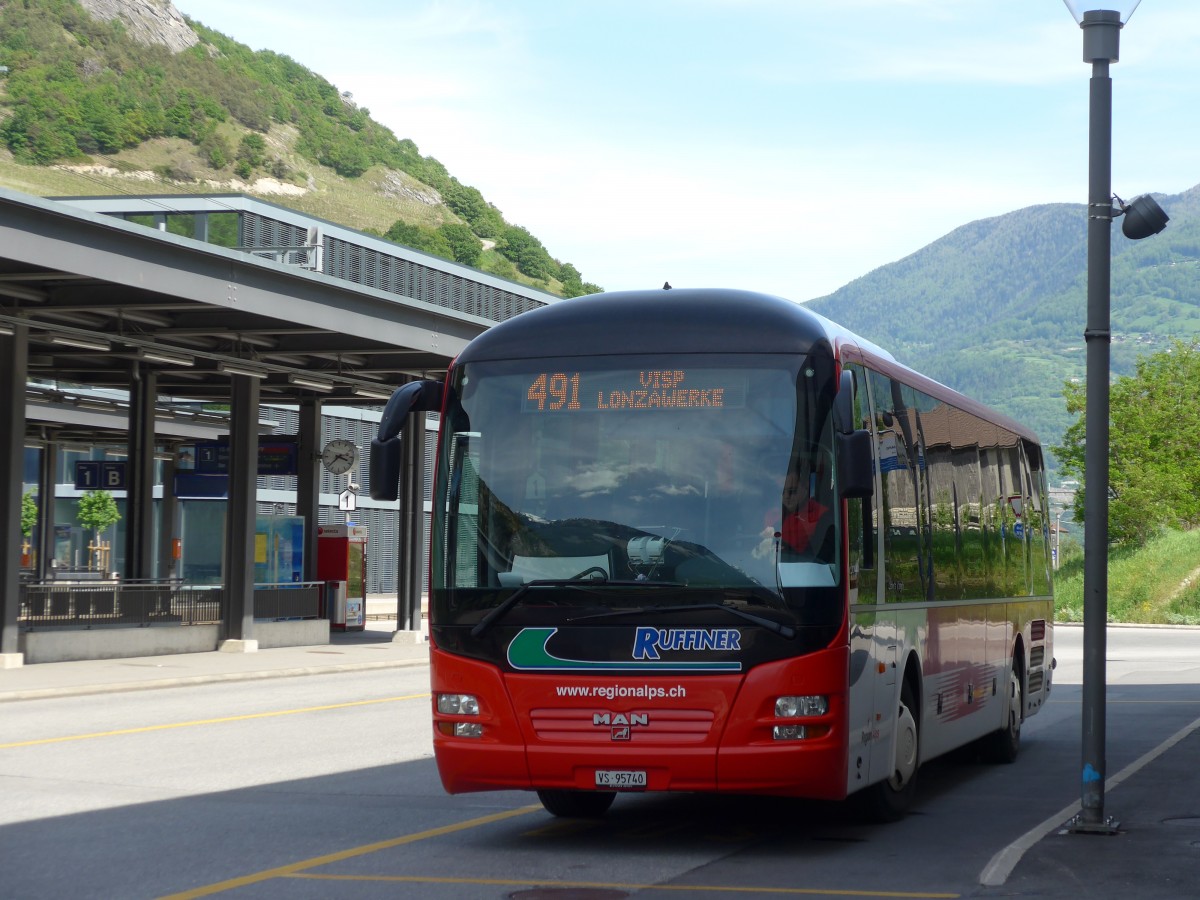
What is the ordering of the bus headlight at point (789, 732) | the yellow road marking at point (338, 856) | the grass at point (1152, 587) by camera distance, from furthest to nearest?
the grass at point (1152, 587) < the bus headlight at point (789, 732) < the yellow road marking at point (338, 856)

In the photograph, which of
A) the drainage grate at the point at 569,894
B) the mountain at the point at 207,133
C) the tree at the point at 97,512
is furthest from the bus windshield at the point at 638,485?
the mountain at the point at 207,133

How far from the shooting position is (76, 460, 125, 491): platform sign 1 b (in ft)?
132

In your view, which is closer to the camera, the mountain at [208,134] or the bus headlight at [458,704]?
the bus headlight at [458,704]

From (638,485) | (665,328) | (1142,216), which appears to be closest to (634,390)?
(665,328)

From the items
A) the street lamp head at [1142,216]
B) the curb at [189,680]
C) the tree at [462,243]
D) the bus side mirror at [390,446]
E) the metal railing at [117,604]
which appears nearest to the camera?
the bus side mirror at [390,446]

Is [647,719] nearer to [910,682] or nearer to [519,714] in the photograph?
[519,714]

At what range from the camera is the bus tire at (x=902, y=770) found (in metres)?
10.5

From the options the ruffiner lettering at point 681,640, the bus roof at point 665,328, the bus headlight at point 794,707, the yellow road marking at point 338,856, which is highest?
the bus roof at point 665,328

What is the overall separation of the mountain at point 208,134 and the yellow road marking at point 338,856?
123038mm

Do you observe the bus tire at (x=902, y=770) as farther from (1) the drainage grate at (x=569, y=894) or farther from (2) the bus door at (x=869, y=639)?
(1) the drainage grate at (x=569, y=894)

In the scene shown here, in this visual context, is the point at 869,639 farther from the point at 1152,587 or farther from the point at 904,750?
the point at 1152,587

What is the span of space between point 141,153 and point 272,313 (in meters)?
131

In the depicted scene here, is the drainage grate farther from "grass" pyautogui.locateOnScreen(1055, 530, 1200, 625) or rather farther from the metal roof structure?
"grass" pyautogui.locateOnScreen(1055, 530, 1200, 625)

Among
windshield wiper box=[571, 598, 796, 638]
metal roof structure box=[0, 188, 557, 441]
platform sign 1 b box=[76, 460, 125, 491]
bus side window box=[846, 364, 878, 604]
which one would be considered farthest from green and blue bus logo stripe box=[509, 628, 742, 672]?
platform sign 1 b box=[76, 460, 125, 491]
